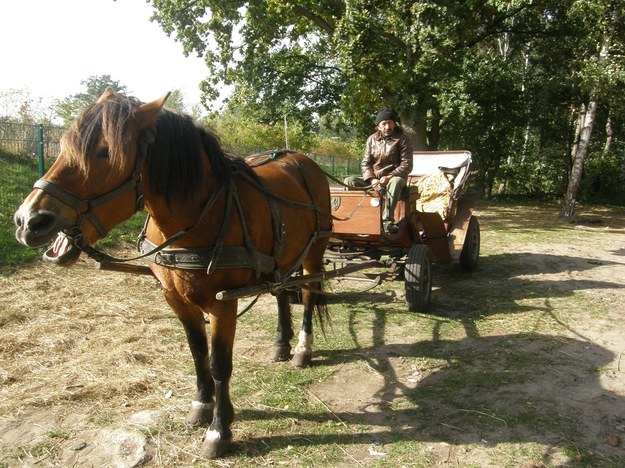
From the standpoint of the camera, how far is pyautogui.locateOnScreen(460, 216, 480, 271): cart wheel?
6715 millimetres

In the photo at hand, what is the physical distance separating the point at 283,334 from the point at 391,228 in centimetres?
175

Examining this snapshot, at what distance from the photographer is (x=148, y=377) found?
11.9ft

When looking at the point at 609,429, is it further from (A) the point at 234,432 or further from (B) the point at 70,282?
(B) the point at 70,282

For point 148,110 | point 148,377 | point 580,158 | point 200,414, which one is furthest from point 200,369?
point 580,158

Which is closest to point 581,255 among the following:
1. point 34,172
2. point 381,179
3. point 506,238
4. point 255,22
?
point 506,238

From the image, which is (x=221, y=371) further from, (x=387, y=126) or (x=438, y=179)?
(x=438, y=179)

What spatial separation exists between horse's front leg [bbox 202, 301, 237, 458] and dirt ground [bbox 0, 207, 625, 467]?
20 centimetres

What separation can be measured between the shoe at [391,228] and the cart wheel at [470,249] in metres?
1.90

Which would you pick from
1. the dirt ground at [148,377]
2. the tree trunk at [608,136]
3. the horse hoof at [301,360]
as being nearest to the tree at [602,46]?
the dirt ground at [148,377]

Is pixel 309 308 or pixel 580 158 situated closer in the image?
pixel 309 308

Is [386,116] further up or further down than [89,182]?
further up

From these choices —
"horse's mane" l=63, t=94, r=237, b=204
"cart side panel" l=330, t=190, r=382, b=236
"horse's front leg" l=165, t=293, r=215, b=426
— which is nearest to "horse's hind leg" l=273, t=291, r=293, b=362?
"horse's front leg" l=165, t=293, r=215, b=426

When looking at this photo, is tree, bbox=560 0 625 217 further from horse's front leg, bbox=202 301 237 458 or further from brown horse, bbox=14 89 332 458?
horse's front leg, bbox=202 301 237 458

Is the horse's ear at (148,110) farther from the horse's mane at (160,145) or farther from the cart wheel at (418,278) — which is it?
the cart wheel at (418,278)
